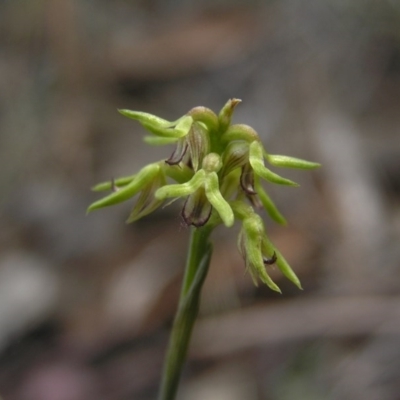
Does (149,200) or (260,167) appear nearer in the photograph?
(260,167)

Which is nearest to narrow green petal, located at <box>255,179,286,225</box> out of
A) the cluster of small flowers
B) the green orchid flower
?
the cluster of small flowers

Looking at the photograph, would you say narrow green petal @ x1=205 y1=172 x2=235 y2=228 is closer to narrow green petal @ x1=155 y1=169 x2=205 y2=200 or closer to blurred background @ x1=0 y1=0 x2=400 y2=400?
narrow green petal @ x1=155 y1=169 x2=205 y2=200

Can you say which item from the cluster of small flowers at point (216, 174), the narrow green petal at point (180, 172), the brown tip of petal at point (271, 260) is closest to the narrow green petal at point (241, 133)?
the cluster of small flowers at point (216, 174)

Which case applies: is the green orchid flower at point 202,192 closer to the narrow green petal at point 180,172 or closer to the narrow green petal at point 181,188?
the narrow green petal at point 181,188

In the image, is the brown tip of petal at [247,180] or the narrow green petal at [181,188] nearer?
the narrow green petal at [181,188]

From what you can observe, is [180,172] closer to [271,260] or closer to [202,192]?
[202,192]

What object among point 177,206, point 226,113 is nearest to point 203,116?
point 226,113

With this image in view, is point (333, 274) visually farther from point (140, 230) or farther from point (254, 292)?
point (140, 230)
